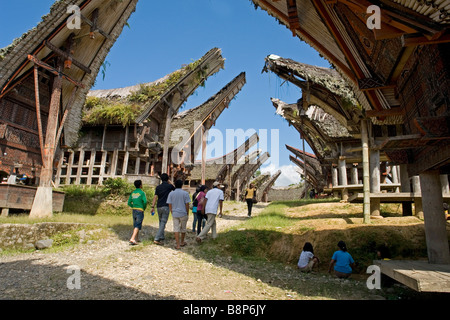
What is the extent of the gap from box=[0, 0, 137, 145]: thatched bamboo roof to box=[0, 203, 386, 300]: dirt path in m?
6.79

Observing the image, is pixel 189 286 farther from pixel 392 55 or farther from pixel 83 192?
pixel 83 192

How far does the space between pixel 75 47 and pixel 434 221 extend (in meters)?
12.9

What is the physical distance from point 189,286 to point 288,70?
29.3ft

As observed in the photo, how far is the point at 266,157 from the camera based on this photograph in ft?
105

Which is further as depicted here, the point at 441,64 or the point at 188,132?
the point at 188,132

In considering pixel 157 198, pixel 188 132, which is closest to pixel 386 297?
pixel 157 198

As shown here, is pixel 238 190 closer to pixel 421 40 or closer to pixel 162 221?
pixel 162 221

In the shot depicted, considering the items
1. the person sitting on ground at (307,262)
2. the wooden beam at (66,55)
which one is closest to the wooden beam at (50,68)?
the wooden beam at (66,55)

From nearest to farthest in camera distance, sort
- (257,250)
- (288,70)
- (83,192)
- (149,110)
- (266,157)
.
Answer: (257,250) < (288,70) < (83,192) < (149,110) < (266,157)

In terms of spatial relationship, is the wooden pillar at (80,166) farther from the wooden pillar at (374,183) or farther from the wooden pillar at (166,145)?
the wooden pillar at (374,183)

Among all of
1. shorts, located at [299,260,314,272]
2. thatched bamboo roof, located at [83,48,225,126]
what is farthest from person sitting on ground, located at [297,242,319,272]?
thatched bamboo roof, located at [83,48,225,126]

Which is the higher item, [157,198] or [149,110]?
[149,110]

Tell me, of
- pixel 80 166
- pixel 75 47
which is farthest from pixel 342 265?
pixel 80 166

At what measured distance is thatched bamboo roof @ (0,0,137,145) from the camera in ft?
30.4
